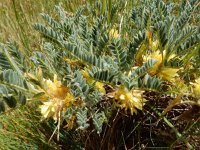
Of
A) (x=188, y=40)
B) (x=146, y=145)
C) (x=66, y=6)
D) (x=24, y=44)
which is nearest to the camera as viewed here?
(x=188, y=40)

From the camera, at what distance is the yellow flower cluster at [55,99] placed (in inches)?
31.3

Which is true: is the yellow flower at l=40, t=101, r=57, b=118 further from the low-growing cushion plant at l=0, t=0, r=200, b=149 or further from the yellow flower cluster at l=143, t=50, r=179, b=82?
the yellow flower cluster at l=143, t=50, r=179, b=82

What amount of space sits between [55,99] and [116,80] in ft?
0.44

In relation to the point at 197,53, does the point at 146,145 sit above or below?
below

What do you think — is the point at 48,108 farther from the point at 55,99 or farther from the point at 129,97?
the point at 129,97

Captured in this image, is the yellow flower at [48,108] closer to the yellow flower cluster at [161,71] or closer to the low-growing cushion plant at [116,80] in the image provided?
the low-growing cushion plant at [116,80]

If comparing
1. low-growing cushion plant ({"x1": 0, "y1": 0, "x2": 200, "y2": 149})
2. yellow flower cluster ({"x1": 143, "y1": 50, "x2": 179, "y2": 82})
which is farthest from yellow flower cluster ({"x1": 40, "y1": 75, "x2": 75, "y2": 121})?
yellow flower cluster ({"x1": 143, "y1": 50, "x2": 179, "y2": 82})

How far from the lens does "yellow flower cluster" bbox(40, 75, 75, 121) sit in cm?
79

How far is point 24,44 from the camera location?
1.37 m

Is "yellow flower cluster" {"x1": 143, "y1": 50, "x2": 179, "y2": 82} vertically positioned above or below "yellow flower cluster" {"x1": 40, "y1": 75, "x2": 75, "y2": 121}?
above

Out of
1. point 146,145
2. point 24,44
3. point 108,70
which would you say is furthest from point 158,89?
point 24,44

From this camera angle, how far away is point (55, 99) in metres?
0.80

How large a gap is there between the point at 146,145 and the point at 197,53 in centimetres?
26

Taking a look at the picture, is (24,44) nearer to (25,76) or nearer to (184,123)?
(25,76)
